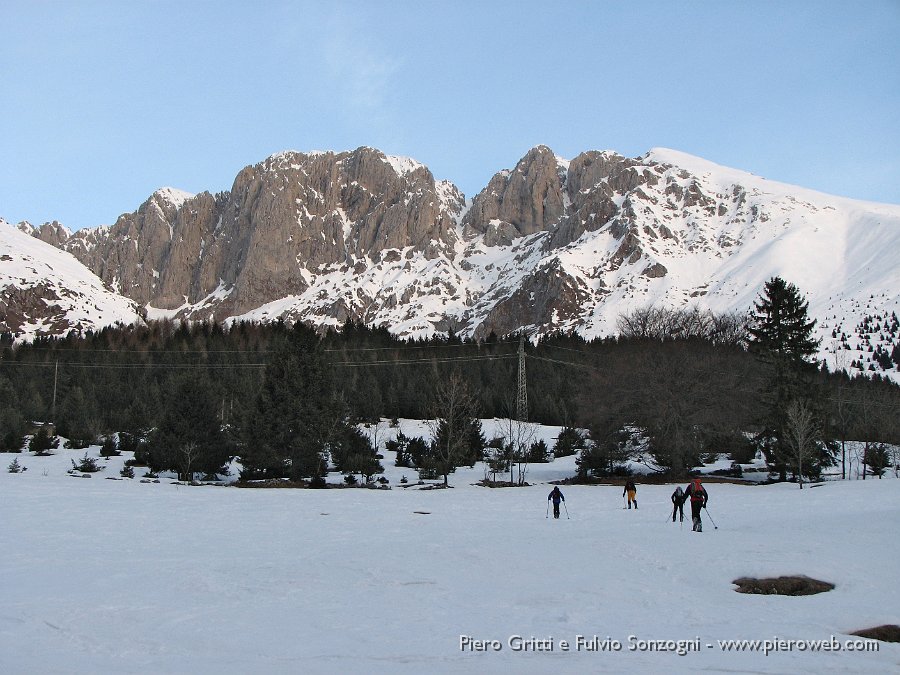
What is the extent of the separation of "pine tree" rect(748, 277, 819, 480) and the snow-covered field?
1990 centimetres

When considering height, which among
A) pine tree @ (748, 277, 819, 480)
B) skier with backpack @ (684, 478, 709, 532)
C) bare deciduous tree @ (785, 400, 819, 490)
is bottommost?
skier with backpack @ (684, 478, 709, 532)

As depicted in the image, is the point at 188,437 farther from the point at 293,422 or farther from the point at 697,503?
the point at 697,503

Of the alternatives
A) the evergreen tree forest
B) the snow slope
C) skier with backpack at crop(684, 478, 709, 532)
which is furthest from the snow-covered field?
the snow slope

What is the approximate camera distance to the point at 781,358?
4834cm

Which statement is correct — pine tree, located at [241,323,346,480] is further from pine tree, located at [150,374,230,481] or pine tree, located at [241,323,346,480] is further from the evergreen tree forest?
pine tree, located at [150,374,230,481]

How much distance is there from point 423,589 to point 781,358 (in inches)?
1684

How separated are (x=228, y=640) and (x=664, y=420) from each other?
128 ft

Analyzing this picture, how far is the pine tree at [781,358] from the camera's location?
149 ft

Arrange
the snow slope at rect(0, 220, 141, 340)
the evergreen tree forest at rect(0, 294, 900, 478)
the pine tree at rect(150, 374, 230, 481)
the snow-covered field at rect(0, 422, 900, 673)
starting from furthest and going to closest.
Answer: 1. the snow slope at rect(0, 220, 141, 340)
2. the evergreen tree forest at rect(0, 294, 900, 478)
3. the pine tree at rect(150, 374, 230, 481)
4. the snow-covered field at rect(0, 422, 900, 673)

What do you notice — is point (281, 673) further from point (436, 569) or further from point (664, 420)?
point (664, 420)

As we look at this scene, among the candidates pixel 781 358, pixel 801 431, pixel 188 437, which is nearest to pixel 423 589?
pixel 801 431

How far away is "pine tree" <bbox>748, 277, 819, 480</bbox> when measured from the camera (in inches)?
1794

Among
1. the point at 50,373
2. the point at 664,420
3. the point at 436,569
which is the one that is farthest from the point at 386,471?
the point at 50,373

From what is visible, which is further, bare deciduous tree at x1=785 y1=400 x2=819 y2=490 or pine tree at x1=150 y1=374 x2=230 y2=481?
pine tree at x1=150 y1=374 x2=230 y2=481
